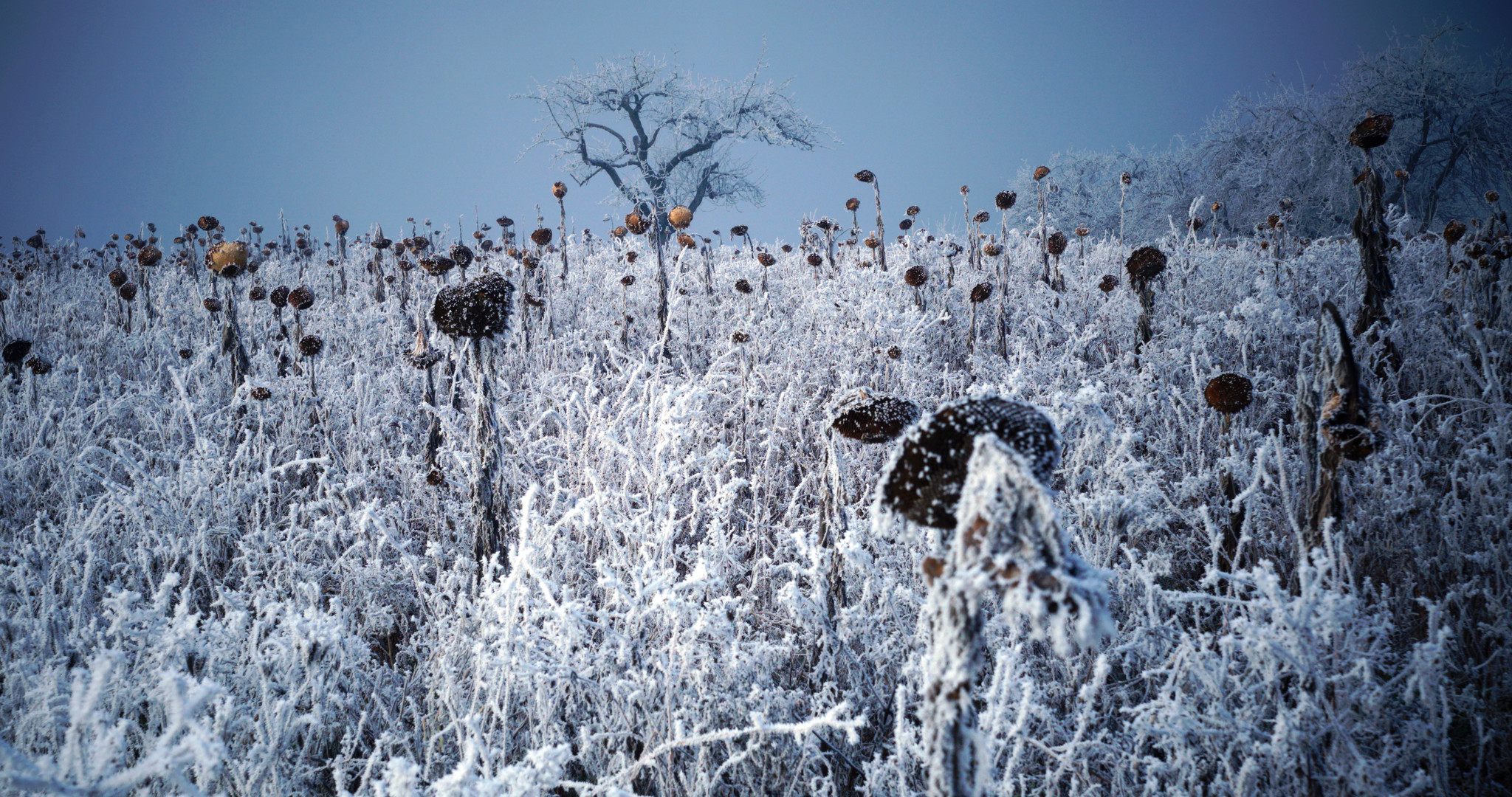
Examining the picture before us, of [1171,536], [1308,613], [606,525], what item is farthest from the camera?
[1171,536]

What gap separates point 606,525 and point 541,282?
503 centimetres

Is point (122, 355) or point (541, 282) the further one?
point (541, 282)

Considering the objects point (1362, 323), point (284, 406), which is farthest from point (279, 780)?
point (1362, 323)

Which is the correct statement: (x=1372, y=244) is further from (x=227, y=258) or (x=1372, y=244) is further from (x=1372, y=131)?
(x=227, y=258)

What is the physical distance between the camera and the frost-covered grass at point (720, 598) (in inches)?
51.4

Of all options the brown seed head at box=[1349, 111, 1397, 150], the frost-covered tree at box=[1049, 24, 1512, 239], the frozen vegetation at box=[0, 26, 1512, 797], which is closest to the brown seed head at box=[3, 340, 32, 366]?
the frozen vegetation at box=[0, 26, 1512, 797]

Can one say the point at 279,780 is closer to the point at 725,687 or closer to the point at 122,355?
the point at 725,687

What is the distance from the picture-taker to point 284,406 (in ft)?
12.3

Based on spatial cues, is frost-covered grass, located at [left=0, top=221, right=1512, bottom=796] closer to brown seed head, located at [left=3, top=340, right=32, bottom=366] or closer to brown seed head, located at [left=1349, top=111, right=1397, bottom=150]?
brown seed head, located at [left=3, top=340, right=32, bottom=366]

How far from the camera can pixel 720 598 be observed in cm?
166

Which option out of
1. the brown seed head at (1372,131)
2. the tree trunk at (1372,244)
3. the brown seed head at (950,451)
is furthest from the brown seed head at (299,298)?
the tree trunk at (1372,244)

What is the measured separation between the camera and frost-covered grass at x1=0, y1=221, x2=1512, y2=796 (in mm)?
1306

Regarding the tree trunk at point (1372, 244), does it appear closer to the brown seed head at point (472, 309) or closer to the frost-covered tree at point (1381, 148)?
the brown seed head at point (472, 309)

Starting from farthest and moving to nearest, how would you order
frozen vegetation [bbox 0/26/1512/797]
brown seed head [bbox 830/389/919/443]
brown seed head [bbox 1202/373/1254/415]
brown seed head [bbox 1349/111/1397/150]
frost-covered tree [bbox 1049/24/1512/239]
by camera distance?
frost-covered tree [bbox 1049/24/1512/239] → brown seed head [bbox 1349/111/1397/150] → brown seed head [bbox 1202/373/1254/415] → brown seed head [bbox 830/389/919/443] → frozen vegetation [bbox 0/26/1512/797]
